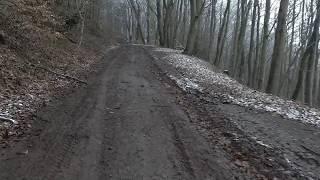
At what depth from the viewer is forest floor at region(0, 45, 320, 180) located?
260 inches

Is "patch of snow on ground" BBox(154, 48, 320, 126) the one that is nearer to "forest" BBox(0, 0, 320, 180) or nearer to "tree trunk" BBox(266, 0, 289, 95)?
"forest" BBox(0, 0, 320, 180)

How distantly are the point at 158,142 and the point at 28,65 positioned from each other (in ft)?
25.2

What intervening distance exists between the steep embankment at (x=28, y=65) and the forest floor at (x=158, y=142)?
0.53m

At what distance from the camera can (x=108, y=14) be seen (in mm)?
74750

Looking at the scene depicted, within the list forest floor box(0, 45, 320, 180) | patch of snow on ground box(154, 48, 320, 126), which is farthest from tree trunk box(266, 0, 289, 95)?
forest floor box(0, 45, 320, 180)

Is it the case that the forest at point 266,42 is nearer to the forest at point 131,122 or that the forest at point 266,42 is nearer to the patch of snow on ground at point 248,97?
the forest at point 131,122

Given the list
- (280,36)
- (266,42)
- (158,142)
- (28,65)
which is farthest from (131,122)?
(266,42)

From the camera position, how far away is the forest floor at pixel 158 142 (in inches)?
260

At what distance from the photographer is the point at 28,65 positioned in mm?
13922

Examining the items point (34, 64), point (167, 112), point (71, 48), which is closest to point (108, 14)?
point (71, 48)

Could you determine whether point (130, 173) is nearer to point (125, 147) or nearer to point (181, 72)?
point (125, 147)

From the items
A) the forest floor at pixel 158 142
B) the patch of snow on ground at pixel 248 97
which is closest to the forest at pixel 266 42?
the patch of snow on ground at pixel 248 97

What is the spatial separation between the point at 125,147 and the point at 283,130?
3918mm

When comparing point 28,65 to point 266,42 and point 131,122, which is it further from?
point 266,42
